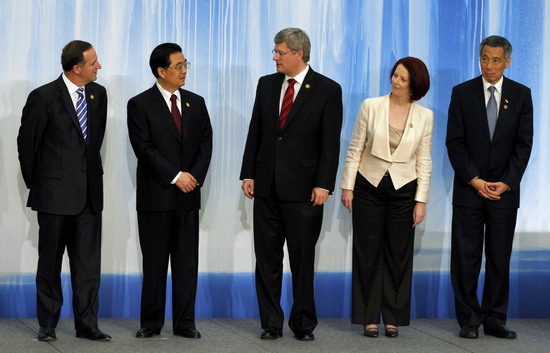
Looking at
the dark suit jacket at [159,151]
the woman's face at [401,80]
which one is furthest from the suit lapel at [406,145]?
the dark suit jacket at [159,151]

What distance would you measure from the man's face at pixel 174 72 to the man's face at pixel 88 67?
1.12 feet

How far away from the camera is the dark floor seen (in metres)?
4.67

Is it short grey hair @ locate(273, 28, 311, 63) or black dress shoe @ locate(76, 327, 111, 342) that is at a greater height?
short grey hair @ locate(273, 28, 311, 63)

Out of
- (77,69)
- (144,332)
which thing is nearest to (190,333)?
(144,332)

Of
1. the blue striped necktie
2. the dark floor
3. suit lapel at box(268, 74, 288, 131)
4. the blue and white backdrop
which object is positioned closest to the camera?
the dark floor

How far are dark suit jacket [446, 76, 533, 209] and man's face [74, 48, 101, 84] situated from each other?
200 centimetres

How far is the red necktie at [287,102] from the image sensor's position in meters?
4.89

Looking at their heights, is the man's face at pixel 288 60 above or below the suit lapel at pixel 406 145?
above

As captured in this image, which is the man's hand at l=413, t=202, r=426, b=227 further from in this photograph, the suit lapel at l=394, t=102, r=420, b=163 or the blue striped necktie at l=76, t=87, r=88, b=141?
the blue striped necktie at l=76, t=87, r=88, b=141

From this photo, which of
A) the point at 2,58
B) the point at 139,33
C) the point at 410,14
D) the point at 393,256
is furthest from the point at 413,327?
the point at 2,58

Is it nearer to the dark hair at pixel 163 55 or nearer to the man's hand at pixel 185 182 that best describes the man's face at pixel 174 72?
the dark hair at pixel 163 55

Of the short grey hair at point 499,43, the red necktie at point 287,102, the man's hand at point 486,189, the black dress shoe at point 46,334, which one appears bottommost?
the black dress shoe at point 46,334

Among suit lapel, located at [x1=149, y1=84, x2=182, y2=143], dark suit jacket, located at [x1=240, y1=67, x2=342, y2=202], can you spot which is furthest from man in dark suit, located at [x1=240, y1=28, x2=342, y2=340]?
suit lapel, located at [x1=149, y1=84, x2=182, y2=143]

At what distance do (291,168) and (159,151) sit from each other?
71 cm
